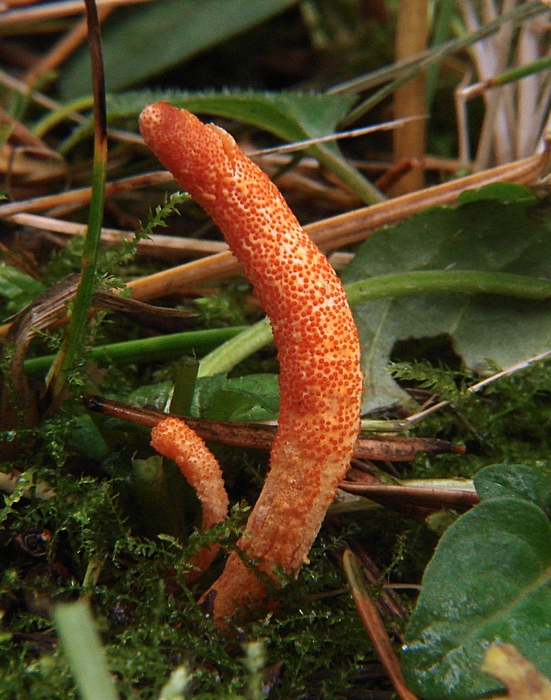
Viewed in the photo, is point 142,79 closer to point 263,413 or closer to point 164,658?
point 263,413

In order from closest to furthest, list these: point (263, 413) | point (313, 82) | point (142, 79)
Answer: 1. point (263, 413)
2. point (142, 79)
3. point (313, 82)

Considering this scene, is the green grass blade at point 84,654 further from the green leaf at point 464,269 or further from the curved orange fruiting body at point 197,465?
the green leaf at point 464,269

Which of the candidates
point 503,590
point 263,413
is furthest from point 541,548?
point 263,413

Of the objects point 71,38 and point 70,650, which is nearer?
point 70,650

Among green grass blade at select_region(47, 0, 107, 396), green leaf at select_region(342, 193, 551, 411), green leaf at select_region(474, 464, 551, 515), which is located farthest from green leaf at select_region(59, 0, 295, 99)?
green leaf at select_region(474, 464, 551, 515)

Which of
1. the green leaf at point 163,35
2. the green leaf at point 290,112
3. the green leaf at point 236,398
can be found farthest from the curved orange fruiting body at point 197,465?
the green leaf at point 163,35

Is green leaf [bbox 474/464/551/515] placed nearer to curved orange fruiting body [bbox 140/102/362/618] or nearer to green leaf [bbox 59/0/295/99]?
curved orange fruiting body [bbox 140/102/362/618]
